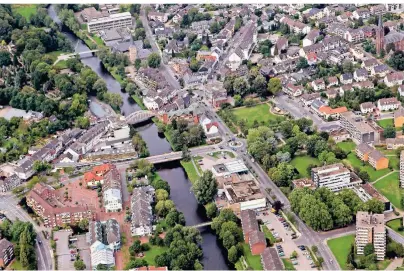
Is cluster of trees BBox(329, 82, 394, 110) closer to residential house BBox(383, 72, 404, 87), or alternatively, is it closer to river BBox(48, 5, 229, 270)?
residential house BBox(383, 72, 404, 87)

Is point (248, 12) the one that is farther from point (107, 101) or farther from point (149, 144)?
point (149, 144)

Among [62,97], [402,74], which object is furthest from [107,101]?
[402,74]

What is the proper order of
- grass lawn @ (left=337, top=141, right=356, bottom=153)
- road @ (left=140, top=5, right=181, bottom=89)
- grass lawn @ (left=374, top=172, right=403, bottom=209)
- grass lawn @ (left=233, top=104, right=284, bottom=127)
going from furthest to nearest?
road @ (left=140, top=5, right=181, bottom=89)
grass lawn @ (left=233, top=104, right=284, bottom=127)
grass lawn @ (left=337, top=141, right=356, bottom=153)
grass lawn @ (left=374, top=172, right=403, bottom=209)

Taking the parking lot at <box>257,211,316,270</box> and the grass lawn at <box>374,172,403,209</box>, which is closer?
the parking lot at <box>257,211,316,270</box>

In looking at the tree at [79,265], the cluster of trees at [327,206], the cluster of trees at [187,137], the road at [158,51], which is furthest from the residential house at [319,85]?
the tree at [79,265]

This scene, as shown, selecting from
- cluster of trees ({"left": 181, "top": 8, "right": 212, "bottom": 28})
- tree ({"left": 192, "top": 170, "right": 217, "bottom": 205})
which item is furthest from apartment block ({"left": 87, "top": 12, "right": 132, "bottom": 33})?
tree ({"left": 192, "top": 170, "right": 217, "bottom": 205})

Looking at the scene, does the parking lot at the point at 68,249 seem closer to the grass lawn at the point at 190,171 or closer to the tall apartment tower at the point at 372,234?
the grass lawn at the point at 190,171
